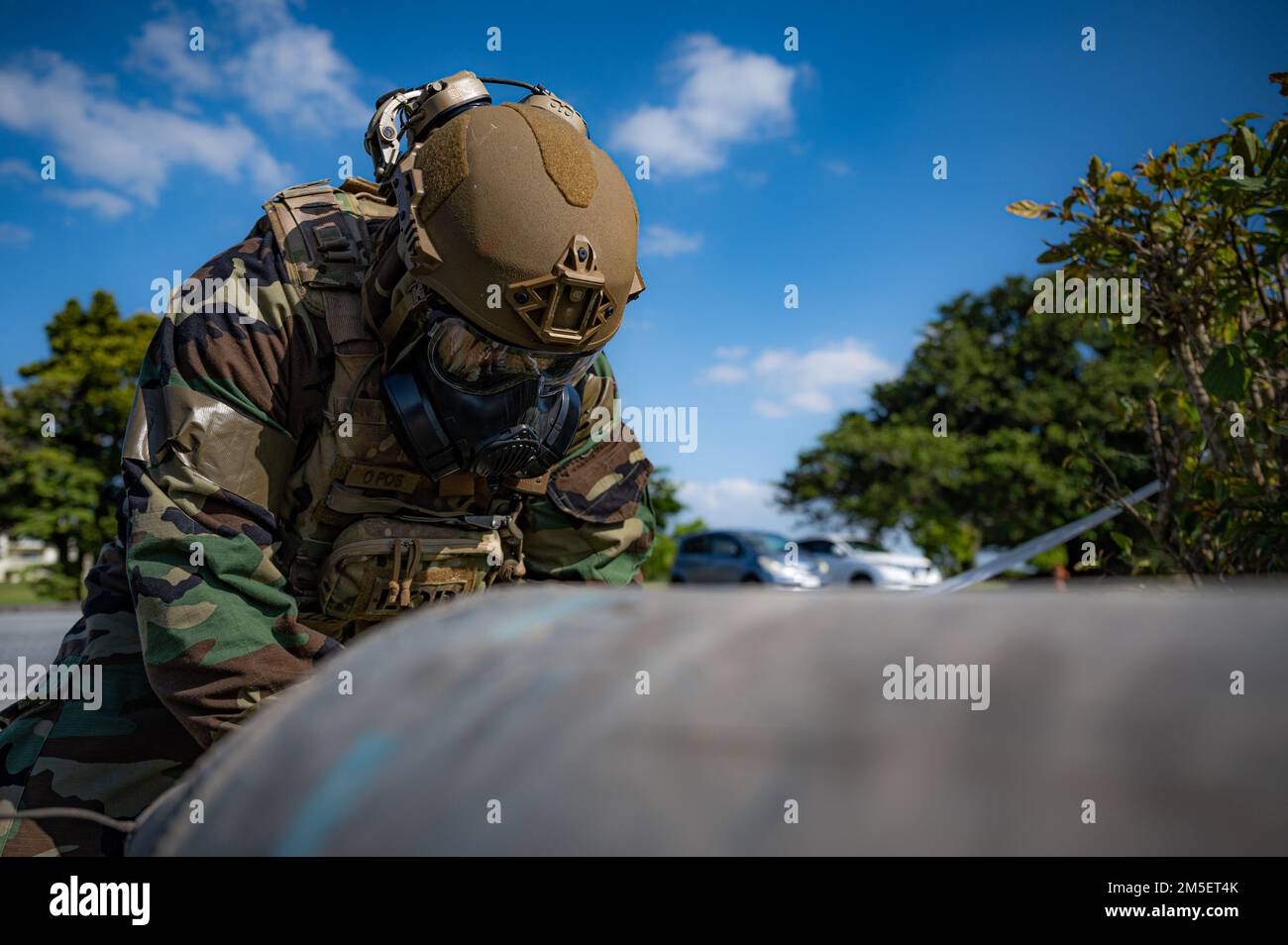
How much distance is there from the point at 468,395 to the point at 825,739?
5.64 feet

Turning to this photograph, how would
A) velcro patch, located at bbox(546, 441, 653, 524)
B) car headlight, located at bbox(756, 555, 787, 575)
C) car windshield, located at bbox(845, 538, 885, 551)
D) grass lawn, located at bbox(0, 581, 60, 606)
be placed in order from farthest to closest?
car windshield, located at bbox(845, 538, 885, 551) < car headlight, located at bbox(756, 555, 787, 575) < grass lawn, located at bbox(0, 581, 60, 606) < velcro patch, located at bbox(546, 441, 653, 524)

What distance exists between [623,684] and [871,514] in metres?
26.4

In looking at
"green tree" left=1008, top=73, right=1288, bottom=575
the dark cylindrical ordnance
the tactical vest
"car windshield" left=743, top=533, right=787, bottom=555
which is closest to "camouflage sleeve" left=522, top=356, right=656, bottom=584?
the tactical vest

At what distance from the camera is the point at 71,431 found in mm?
19219

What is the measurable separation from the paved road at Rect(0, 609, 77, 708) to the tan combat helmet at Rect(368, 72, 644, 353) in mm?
5842

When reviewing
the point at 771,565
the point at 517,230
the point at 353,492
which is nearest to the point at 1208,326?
the point at 517,230

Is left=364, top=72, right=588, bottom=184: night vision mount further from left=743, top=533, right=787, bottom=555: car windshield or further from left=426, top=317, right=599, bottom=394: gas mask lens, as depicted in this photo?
left=743, top=533, right=787, bottom=555: car windshield

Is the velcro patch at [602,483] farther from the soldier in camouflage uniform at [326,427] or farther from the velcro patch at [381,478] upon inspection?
the velcro patch at [381,478]

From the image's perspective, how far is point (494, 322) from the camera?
6.38 ft

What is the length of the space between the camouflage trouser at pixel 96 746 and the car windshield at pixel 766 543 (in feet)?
55.8

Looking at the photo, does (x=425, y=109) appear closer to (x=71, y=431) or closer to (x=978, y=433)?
(x=71, y=431)

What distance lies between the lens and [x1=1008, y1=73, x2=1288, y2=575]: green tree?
96.2 inches
